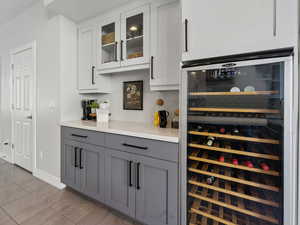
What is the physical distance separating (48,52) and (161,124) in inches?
81.1

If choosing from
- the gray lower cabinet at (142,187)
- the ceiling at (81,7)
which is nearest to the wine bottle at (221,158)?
the gray lower cabinet at (142,187)

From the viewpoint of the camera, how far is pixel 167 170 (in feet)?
3.94

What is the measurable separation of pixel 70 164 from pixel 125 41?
5.80ft

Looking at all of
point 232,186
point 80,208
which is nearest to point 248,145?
point 232,186

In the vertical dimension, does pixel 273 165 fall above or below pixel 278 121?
below

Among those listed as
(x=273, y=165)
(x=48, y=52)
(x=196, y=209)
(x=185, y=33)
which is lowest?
(x=196, y=209)

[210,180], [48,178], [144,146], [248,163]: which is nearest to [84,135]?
[144,146]

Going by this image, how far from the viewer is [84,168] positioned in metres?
1.79

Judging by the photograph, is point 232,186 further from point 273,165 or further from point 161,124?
point 161,124

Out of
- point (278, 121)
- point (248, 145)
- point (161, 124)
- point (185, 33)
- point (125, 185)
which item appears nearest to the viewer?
point (278, 121)

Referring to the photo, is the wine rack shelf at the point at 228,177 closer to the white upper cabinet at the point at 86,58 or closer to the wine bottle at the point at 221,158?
the wine bottle at the point at 221,158

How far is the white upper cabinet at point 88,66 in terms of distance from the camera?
6.93 feet

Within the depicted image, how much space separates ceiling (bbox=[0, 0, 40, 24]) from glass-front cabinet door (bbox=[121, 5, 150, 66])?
1849mm

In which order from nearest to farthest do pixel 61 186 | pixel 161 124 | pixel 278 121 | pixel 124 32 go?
pixel 278 121, pixel 161 124, pixel 124 32, pixel 61 186
